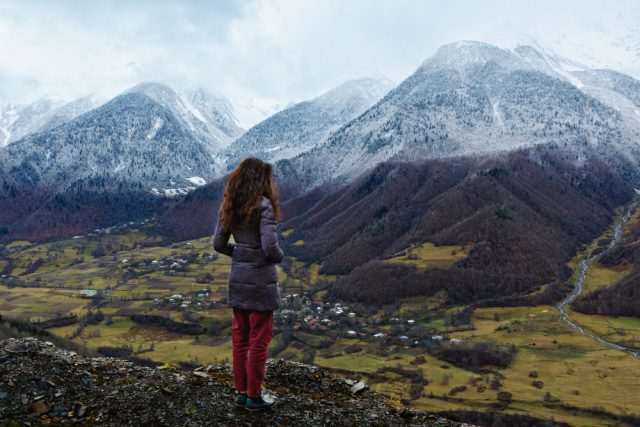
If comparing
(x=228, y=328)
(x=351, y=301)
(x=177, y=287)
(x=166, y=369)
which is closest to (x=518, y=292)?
(x=351, y=301)

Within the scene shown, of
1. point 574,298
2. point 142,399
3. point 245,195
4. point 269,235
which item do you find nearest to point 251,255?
point 269,235

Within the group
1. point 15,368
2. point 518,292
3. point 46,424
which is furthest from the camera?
point 518,292

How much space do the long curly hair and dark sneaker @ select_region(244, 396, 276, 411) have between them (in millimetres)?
3757

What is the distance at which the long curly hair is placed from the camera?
387 inches

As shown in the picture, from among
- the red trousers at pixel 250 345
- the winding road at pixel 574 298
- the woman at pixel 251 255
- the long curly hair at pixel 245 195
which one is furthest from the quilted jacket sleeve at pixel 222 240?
the winding road at pixel 574 298

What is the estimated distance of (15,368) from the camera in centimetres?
1134

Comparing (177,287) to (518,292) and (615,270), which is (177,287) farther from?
(615,270)

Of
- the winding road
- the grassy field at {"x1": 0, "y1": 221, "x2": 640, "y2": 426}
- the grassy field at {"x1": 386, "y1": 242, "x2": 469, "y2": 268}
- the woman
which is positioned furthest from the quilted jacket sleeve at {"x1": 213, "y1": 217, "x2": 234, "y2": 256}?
the grassy field at {"x1": 386, "y1": 242, "x2": 469, "y2": 268}

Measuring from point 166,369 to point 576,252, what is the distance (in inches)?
8331

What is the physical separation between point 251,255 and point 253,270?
31 centimetres

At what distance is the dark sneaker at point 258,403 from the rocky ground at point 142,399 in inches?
4.5

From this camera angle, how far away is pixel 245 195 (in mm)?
9938

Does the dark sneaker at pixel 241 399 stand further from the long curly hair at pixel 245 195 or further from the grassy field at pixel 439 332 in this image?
the grassy field at pixel 439 332

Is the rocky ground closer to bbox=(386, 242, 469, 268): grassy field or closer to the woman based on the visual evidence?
the woman
